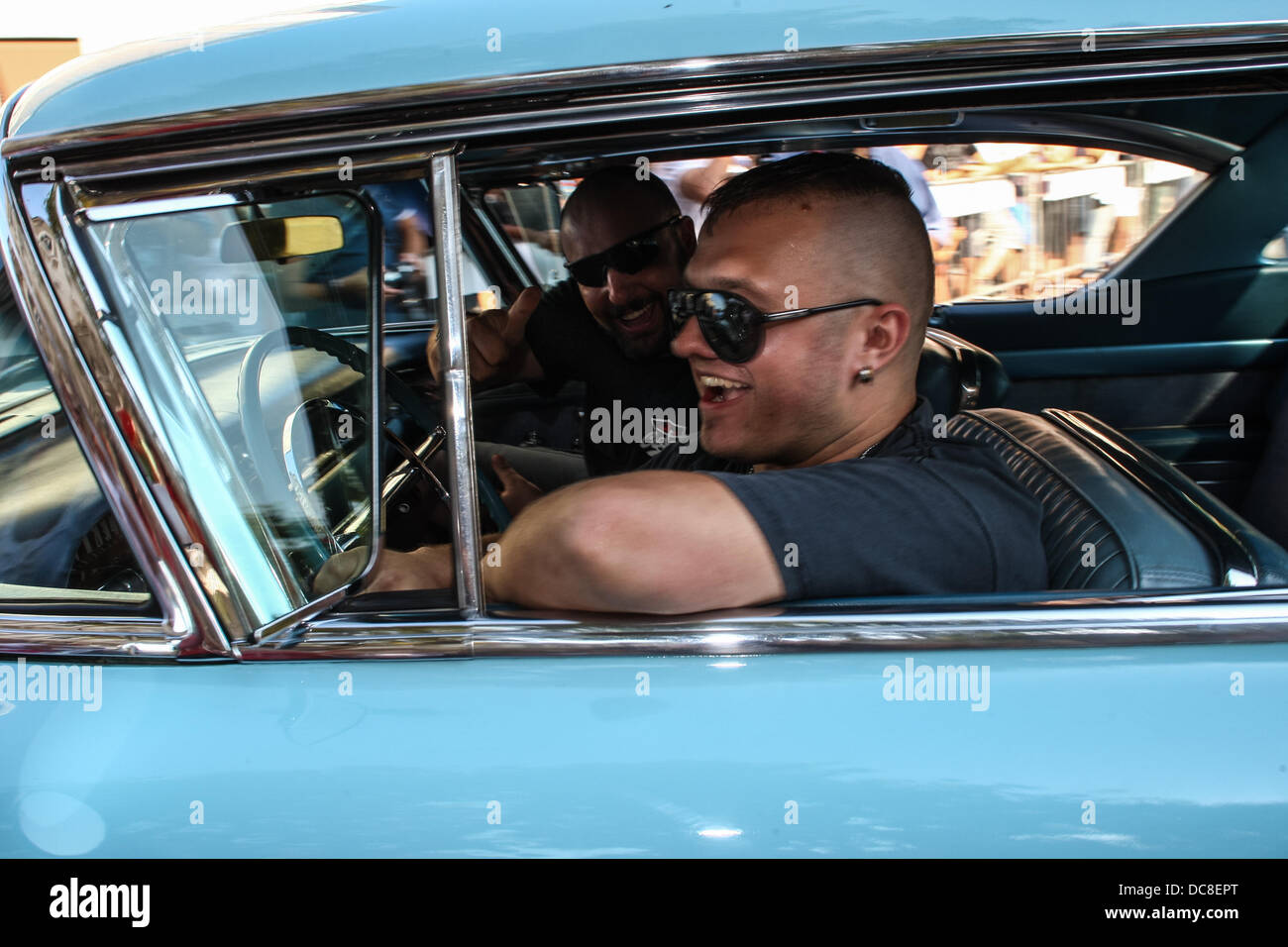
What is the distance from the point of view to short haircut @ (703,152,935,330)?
1.58m

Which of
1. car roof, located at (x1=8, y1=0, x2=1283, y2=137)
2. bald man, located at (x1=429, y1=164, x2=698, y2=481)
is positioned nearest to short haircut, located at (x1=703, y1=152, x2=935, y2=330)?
car roof, located at (x1=8, y1=0, x2=1283, y2=137)

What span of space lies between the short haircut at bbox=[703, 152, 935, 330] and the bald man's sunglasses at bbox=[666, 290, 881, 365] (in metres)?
0.09

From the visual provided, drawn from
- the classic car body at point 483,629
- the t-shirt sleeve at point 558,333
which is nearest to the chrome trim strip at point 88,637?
the classic car body at point 483,629

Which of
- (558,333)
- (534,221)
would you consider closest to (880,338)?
(558,333)

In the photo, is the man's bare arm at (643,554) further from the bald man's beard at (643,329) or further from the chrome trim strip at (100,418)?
the bald man's beard at (643,329)

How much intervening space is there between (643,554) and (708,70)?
55cm

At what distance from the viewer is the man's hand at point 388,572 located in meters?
1.30

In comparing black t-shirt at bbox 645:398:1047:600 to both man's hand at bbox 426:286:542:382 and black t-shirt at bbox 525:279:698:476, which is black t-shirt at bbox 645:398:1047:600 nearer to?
black t-shirt at bbox 525:279:698:476

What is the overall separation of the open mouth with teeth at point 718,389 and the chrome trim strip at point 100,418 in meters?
0.85

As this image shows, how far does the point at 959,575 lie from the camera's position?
4.54ft
